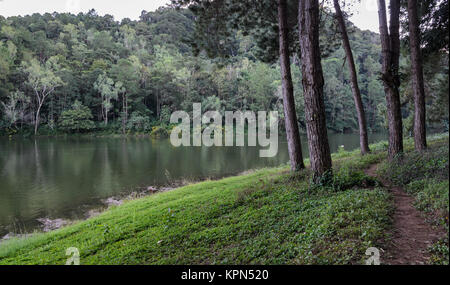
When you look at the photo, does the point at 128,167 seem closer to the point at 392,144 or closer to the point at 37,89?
the point at 392,144

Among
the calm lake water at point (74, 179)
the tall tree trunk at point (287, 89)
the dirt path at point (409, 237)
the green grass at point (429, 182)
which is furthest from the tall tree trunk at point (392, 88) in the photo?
the calm lake water at point (74, 179)

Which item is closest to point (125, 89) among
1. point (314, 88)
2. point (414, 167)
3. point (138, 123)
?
point (138, 123)

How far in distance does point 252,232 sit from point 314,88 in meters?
3.55

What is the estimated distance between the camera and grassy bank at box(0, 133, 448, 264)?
330 centimetres

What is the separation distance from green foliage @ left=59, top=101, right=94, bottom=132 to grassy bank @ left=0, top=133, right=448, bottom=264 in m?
49.8

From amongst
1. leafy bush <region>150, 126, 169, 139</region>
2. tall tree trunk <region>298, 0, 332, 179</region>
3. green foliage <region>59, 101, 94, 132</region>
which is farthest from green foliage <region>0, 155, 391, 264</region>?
green foliage <region>59, 101, 94, 132</region>

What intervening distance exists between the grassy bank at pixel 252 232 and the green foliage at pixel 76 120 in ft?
163

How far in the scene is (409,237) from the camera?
Result: 125 inches

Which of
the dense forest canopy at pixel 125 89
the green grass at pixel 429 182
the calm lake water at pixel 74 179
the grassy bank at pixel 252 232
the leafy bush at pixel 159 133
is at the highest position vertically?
the dense forest canopy at pixel 125 89

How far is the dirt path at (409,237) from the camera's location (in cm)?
277

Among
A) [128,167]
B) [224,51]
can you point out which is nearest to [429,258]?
[224,51]

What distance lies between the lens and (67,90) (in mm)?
54531

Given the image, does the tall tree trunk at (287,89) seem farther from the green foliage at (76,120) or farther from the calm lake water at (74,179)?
the green foliage at (76,120)

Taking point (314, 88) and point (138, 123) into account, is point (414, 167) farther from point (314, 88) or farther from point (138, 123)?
point (138, 123)
